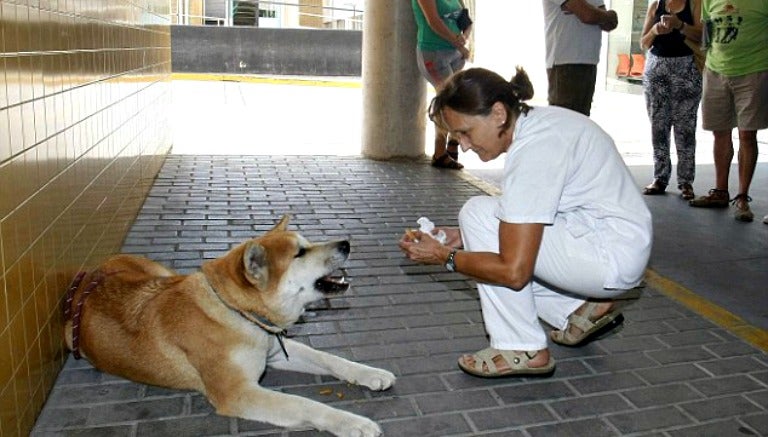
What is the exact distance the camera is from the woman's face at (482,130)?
3.34 meters

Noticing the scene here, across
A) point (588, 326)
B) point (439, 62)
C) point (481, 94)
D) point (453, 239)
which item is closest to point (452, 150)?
point (439, 62)

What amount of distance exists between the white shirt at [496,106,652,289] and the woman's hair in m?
0.08

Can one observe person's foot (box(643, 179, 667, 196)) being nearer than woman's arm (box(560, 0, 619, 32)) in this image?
No

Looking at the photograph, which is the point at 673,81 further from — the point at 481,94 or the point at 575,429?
the point at 575,429

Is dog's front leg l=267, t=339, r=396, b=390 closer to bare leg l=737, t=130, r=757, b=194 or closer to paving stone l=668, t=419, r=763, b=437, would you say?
paving stone l=668, t=419, r=763, b=437

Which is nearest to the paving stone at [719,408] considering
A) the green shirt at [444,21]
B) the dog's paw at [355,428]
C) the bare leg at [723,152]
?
the dog's paw at [355,428]

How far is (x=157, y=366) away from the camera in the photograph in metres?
3.38

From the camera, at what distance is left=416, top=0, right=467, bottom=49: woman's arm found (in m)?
8.27

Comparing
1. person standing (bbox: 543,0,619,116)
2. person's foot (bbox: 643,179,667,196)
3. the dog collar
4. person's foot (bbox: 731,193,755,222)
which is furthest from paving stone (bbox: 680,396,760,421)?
person's foot (bbox: 643,179,667,196)

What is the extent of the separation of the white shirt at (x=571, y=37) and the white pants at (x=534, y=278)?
11.2ft

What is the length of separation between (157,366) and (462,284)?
230 cm

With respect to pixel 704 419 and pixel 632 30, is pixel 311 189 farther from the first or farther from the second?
pixel 632 30

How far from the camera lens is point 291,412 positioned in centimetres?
315

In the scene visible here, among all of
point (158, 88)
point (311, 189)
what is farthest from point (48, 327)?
point (158, 88)
